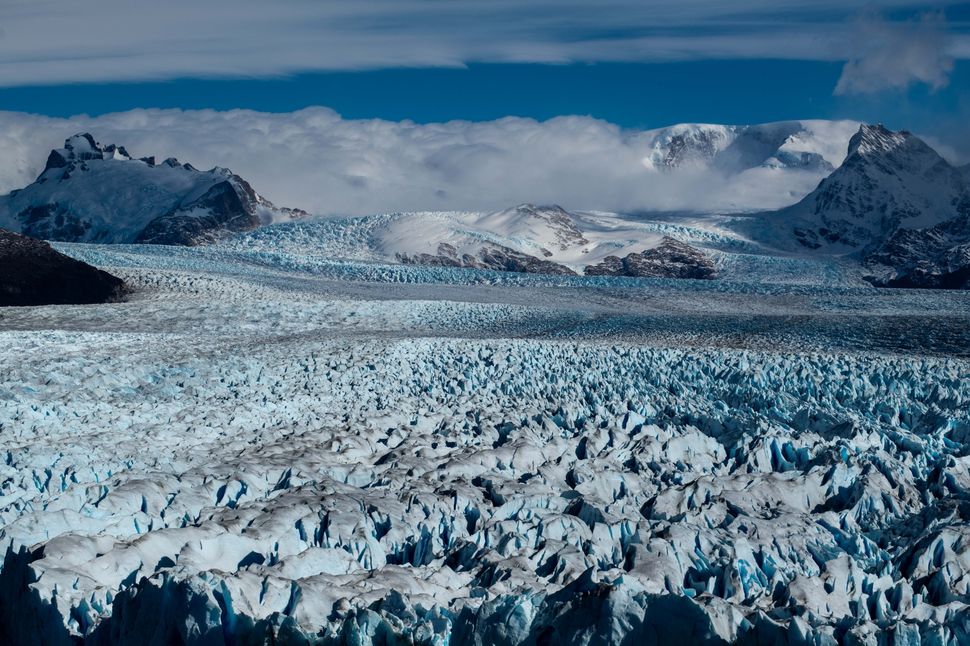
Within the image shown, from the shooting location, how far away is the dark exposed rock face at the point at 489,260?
228 feet

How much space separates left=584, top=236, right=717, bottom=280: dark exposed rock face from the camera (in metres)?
78.1

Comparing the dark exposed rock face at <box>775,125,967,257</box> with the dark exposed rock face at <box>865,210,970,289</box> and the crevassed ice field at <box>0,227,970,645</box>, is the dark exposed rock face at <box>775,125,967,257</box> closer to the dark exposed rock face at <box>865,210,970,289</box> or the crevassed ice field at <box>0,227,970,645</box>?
the dark exposed rock face at <box>865,210,970,289</box>

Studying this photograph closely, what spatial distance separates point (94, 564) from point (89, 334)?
12600 mm

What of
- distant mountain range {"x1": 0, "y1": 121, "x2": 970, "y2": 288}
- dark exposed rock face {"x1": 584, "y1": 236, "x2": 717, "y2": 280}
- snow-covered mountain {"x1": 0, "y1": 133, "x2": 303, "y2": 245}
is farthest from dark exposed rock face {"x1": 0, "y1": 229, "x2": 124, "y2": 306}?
snow-covered mountain {"x1": 0, "y1": 133, "x2": 303, "y2": 245}

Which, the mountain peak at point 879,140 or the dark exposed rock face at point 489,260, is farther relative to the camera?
the mountain peak at point 879,140

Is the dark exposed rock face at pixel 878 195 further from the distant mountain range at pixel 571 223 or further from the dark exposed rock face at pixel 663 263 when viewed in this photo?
the dark exposed rock face at pixel 663 263

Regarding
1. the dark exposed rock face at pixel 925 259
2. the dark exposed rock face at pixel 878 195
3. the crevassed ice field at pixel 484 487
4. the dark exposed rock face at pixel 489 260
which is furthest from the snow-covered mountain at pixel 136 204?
the crevassed ice field at pixel 484 487

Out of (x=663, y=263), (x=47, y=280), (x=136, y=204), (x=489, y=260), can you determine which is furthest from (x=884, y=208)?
(x=47, y=280)

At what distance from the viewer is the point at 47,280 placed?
3108cm

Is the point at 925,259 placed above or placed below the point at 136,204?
below

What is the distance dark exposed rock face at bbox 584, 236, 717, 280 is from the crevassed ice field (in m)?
54.0

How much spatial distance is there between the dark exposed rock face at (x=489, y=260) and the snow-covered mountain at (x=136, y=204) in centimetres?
2976

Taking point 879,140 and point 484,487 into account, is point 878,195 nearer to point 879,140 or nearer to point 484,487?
point 879,140

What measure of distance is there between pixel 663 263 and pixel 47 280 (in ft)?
186
